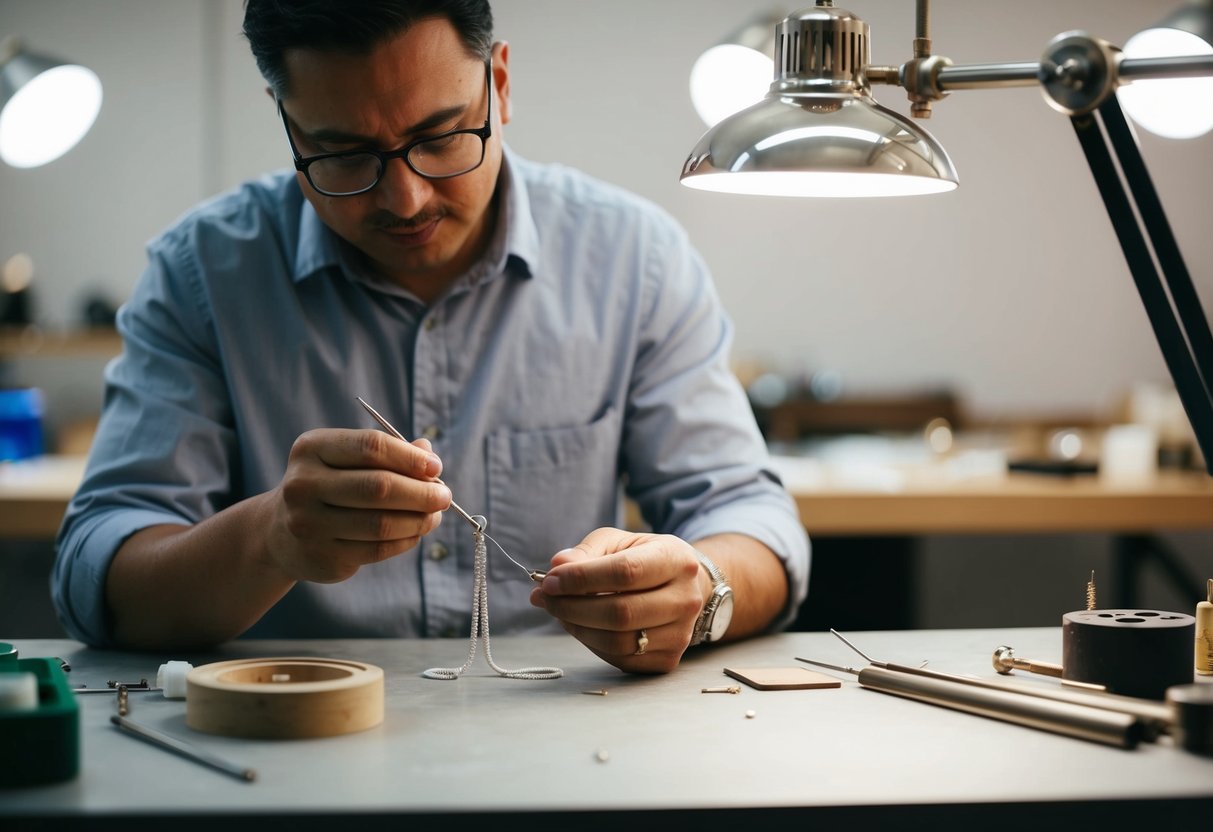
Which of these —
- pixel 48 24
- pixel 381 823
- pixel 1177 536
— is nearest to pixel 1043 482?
pixel 1177 536

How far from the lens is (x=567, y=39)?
5070 mm

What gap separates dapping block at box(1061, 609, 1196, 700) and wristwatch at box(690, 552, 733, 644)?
371mm

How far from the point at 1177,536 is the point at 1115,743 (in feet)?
14.5

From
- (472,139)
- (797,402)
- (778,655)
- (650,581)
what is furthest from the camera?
(797,402)

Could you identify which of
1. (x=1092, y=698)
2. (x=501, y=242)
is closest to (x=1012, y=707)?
(x=1092, y=698)

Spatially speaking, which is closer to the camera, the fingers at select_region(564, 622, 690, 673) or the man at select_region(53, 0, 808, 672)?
the fingers at select_region(564, 622, 690, 673)

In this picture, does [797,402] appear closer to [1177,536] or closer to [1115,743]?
[1177,536]

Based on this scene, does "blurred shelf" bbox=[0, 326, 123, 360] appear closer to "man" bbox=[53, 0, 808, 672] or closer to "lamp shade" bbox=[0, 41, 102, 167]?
"lamp shade" bbox=[0, 41, 102, 167]

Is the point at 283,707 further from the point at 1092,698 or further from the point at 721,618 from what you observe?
the point at 1092,698

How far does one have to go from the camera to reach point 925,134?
4.20 feet

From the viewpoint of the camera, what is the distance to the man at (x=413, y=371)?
4.75ft

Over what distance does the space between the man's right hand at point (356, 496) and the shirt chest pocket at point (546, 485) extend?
52 centimetres

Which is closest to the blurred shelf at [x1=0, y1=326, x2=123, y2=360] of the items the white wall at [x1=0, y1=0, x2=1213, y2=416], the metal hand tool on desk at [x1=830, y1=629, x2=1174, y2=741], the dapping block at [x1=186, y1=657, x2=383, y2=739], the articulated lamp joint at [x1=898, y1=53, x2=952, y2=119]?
the white wall at [x1=0, y1=0, x2=1213, y2=416]

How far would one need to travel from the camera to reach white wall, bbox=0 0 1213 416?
5047mm
